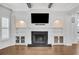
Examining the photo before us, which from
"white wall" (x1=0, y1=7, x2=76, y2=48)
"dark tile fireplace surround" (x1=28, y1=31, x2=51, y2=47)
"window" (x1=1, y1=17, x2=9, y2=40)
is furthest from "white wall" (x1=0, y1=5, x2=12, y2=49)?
"dark tile fireplace surround" (x1=28, y1=31, x2=51, y2=47)

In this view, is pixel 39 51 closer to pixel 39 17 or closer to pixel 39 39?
pixel 39 39

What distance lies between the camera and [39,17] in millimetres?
7430

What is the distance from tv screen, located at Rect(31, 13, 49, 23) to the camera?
735cm

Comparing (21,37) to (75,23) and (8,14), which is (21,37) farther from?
(75,23)

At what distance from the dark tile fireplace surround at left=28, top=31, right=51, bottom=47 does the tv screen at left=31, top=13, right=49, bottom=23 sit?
2.25 feet

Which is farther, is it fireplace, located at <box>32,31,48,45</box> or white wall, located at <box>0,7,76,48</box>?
fireplace, located at <box>32,31,48,45</box>

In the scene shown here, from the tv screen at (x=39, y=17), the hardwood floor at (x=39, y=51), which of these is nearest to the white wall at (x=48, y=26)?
the tv screen at (x=39, y=17)

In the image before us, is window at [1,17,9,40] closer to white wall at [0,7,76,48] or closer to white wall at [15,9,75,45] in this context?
white wall at [0,7,76,48]

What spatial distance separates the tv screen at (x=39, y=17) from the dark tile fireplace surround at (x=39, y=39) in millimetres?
685

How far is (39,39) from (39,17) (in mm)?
1214

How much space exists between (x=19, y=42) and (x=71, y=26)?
9.01 feet

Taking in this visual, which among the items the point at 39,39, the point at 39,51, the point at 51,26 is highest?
the point at 51,26

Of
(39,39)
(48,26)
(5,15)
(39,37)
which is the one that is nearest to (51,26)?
(48,26)
